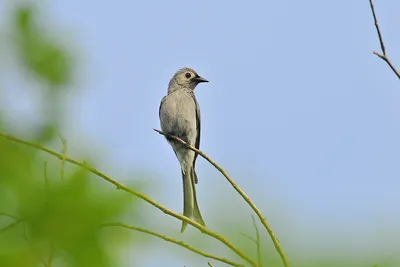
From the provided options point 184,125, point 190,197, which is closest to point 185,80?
point 184,125

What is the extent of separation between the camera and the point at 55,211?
3.95 ft

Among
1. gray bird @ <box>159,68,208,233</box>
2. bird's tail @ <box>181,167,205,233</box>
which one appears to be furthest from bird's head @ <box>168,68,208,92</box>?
bird's tail @ <box>181,167,205,233</box>

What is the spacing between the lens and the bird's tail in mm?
8508

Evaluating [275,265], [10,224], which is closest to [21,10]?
[10,224]

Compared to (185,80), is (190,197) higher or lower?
lower

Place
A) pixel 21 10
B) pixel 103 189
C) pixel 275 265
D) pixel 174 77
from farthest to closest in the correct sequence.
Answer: pixel 174 77, pixel 275 265, pixel 21 10, pixel 103 189

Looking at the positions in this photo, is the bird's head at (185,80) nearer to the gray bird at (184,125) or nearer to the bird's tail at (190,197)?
the gray bird at (184,125)

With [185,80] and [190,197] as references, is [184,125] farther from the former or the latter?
[190,197]

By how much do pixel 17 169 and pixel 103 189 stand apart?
0.55 feet

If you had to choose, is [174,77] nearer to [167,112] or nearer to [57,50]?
[167,112]

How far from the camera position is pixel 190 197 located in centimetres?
915

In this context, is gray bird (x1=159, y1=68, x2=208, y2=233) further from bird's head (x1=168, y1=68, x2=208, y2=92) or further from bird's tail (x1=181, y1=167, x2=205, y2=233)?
bird's head (x1=168, y1=68, x2=208, y2=92)

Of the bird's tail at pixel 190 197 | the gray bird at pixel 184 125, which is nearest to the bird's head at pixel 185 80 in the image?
the gray bird at pixel 184 125

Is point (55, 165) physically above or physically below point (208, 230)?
below
